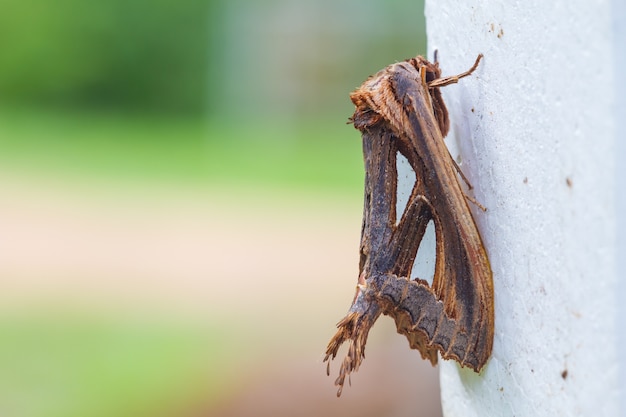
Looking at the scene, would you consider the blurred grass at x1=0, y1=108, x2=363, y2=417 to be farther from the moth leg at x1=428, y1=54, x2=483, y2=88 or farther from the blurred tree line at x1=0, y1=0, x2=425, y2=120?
the moth leg at x1=428, y1=54, x2=483, y2=88

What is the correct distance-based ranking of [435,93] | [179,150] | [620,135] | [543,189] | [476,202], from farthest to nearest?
[179,150]
[435,93]
[476,202]
[543,189]
[620,135]

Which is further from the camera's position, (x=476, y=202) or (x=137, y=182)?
(x=137, y=182)

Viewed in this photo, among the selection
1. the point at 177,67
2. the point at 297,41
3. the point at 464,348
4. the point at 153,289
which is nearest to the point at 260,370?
the point at 153,289

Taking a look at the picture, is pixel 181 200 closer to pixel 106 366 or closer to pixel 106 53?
→ pixel 106 366

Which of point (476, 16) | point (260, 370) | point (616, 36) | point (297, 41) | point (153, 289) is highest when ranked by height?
point (297, 41)

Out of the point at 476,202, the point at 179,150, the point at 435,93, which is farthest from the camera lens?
the point at 179,150

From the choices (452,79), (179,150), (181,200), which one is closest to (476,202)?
(452,79)

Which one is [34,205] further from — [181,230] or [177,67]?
[177,67]

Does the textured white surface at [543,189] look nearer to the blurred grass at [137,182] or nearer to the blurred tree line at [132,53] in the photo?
the blurred grass at [137,182]
